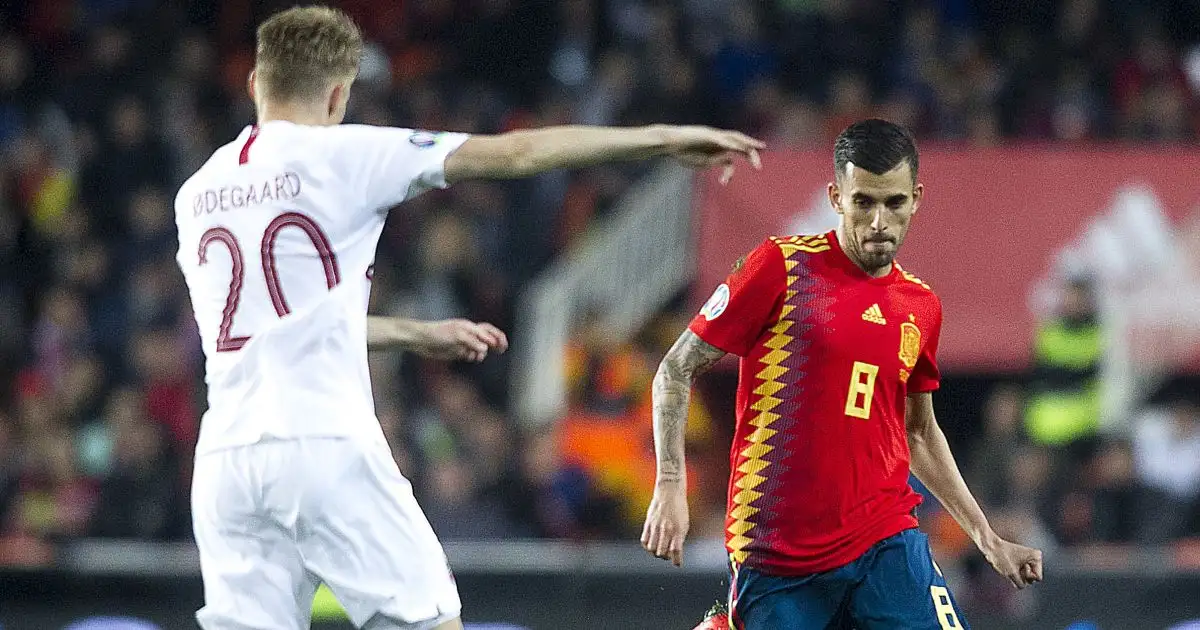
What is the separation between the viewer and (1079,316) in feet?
32.5

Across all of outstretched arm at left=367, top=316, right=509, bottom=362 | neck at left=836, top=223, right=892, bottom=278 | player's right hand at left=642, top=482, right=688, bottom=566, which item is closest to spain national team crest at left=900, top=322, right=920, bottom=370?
neck at left=836, top=223, right=892, bottom=278

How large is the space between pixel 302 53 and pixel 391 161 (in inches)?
11.6

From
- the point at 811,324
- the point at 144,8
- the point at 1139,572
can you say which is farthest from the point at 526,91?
the point at 811,324

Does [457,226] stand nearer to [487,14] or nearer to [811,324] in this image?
[487,14]

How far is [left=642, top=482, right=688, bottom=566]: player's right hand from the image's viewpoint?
3.99 m

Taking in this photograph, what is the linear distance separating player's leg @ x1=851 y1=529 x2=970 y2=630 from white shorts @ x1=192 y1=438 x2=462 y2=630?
123 centimetres

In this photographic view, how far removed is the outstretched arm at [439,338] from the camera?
3889 mm

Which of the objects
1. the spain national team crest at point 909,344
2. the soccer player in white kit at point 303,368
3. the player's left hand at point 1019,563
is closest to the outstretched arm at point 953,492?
the player's left hand at point 1019,563

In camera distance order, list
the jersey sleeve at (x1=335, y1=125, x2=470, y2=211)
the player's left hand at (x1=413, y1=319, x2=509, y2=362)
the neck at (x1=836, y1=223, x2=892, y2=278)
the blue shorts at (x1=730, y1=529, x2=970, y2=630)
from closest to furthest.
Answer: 1. the jersey sleeve at (x1=335, y1=125, x2=470, y2=211)
2. the player's left hand at (x1=413, y1=319, x2=509, y2=362)
3. the blue shorts at (x1=730, y1=529, x2=970, y2=630)
4. the neck at (x1=836, y1=223, x2=892, y2=278)

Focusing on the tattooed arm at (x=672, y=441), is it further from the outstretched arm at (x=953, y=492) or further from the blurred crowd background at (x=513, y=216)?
the blurred crowd background at (x=513, y=216)

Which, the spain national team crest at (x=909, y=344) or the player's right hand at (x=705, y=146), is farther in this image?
the spain national team crest at (x=909, y=344)

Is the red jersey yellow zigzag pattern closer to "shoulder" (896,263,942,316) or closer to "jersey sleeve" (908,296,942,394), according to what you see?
"shoulder" (896,263,942,316)

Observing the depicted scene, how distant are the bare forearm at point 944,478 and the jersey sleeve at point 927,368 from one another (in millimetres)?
112

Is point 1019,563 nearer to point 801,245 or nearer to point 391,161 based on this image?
point 801,245
